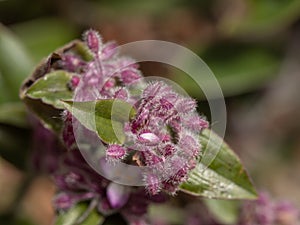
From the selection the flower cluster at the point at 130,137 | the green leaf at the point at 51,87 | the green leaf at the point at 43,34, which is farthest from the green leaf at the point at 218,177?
the green leaf at the point at 43,34

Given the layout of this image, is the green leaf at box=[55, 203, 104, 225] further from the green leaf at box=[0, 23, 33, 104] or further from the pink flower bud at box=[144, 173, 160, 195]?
the green leaf at box=[0, 23, 33, 104]

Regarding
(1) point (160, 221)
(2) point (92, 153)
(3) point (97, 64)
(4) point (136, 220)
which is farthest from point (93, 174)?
(1) point (160, 221)

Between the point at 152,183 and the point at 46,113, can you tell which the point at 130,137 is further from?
the point at 46,113

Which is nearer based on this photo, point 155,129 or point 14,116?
point 155,129

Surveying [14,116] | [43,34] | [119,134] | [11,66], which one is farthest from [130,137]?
[43,34]

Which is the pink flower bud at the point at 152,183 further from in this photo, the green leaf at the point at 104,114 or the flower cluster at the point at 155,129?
the green leaf at the point at 104,114
